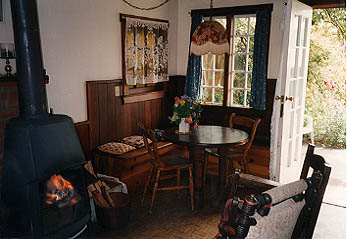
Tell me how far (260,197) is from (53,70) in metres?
2.65

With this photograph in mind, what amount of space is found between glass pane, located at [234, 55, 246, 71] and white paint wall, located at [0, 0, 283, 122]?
40cm

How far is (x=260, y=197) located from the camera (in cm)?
142

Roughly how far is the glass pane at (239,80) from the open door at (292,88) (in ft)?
2.78

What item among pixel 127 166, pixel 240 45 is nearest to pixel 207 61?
pixel 240 45

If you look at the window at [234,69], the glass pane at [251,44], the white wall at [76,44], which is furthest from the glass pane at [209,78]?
the white wall at [76,44]

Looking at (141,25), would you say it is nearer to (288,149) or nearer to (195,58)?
(195,58)

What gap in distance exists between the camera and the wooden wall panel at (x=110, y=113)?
12.5ft

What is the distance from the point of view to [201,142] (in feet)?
10.3

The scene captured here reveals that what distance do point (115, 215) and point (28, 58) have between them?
158cm

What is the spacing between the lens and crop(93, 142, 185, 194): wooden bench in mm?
3617

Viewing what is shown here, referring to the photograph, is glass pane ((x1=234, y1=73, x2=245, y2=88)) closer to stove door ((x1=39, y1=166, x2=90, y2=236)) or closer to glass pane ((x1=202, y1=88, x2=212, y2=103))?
glass pane ((x1=202, y1=88, x2=212, y2=103))

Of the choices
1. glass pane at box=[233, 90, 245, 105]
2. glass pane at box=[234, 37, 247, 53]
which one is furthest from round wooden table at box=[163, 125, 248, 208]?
glass pane at box=[234, 37, 247, 53]

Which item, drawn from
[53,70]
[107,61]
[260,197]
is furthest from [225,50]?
[260,197]

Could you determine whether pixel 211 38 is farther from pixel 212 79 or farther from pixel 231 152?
pixel 212 79
